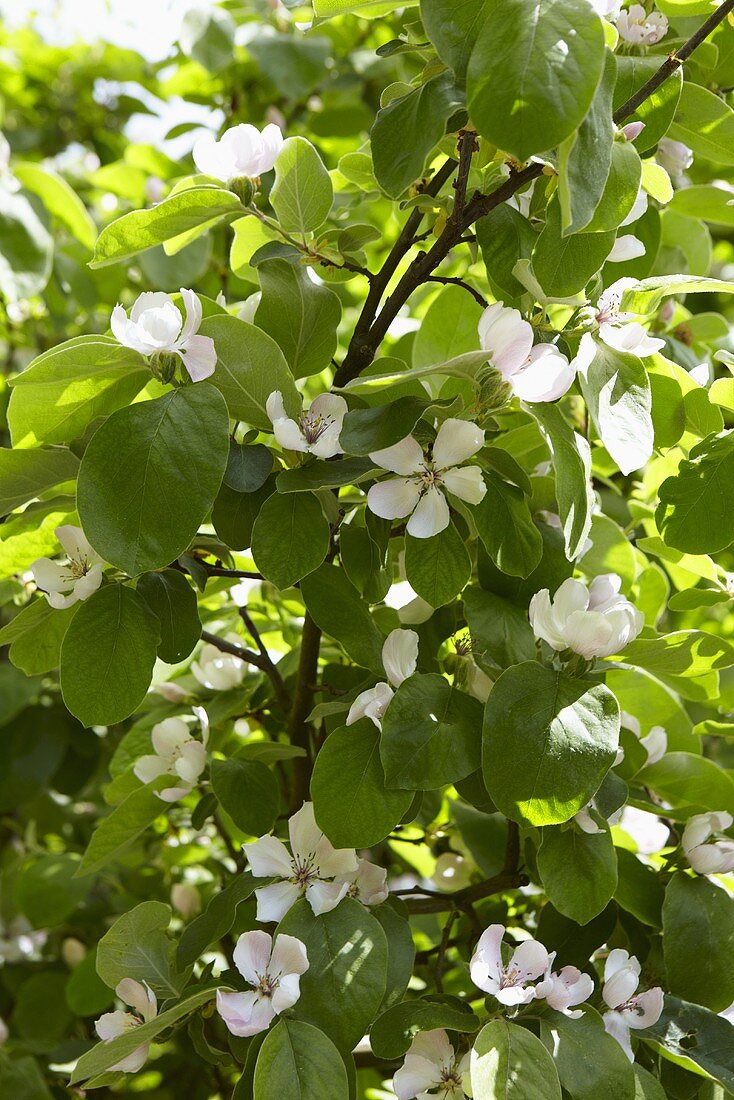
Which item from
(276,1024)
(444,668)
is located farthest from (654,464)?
(276,1024)

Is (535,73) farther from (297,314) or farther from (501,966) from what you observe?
(501,966)

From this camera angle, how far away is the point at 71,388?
574mm

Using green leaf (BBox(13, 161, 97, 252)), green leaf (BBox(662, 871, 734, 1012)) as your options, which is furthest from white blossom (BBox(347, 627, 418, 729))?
green leaf (BBox(13, 161, 97, 252))

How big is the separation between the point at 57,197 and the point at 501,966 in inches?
38.2

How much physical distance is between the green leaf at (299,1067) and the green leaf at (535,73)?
0.41 m

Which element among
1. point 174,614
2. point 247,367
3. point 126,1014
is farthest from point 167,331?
point 126,1014

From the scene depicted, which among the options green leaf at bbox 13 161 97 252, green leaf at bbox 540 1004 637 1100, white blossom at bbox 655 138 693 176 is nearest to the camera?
green leaf at bbox 540 1004 637 1100

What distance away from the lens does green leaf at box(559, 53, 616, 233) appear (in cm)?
44

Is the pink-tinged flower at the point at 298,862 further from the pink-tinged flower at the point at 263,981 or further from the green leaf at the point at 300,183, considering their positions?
the green leaf at the point at 300,183

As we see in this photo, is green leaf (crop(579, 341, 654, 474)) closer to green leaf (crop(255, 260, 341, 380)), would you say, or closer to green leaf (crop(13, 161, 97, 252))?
green leaf (crop(255, 260, 341, 380))

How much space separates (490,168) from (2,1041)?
964 mm

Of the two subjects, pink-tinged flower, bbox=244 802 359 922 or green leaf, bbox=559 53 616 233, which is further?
pink-tinged flower, bbox=244 802 359 922

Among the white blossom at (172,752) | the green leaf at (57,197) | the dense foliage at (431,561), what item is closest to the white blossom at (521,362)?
the dense foliage at (431,561)

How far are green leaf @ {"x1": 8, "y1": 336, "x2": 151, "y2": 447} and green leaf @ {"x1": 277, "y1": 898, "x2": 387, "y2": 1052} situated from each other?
293 millimetres
